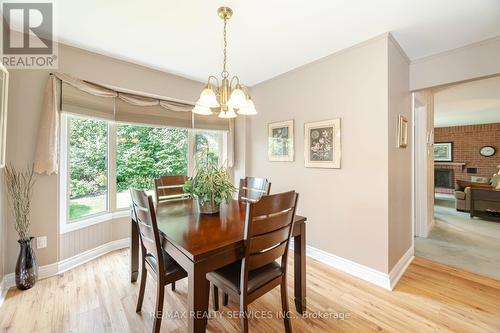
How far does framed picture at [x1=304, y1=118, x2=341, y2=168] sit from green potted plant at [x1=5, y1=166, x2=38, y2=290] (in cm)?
305

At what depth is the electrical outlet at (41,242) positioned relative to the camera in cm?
222

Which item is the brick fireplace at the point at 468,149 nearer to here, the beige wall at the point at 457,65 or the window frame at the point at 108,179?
the beige wall at the point at 457,65

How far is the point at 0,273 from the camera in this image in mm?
1980

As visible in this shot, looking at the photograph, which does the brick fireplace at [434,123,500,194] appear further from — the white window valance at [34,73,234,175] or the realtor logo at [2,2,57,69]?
the realtor logo at [2,2,57,69]

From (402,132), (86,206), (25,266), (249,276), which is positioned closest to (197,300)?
(249,276)

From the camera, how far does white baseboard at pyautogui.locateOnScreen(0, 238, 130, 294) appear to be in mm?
2070

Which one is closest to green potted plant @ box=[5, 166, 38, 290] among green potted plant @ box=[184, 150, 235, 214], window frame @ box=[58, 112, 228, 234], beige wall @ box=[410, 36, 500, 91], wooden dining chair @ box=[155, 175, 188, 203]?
window frame @ box=[58, 112, 228, 234]

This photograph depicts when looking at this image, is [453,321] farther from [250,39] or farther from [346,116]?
[250,39]

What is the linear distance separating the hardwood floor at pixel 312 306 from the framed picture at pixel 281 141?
1.57 meters

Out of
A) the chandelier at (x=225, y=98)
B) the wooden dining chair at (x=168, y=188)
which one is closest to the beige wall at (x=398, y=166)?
the chandelier at (x=225, y=98)

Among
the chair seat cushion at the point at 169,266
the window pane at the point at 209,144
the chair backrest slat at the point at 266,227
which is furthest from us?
the window pane at the point at 209,144

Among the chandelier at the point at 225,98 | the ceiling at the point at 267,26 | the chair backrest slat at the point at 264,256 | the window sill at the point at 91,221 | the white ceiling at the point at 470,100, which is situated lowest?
the window sill at the point at 91,221

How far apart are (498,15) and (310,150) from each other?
196 cm

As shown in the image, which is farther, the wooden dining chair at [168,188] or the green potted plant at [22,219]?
the wooden dining chair at [168,188]
